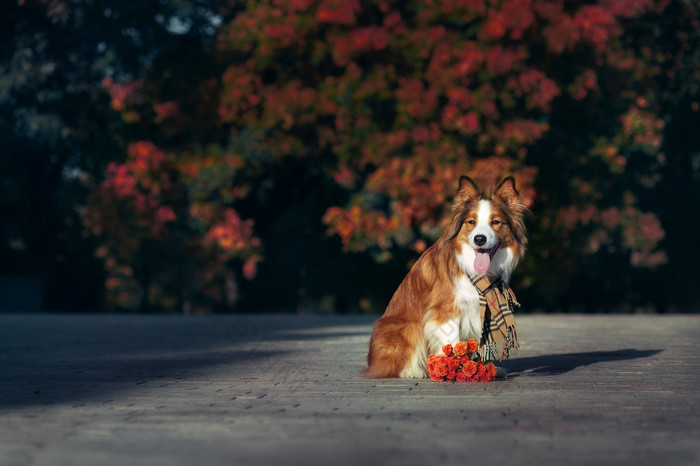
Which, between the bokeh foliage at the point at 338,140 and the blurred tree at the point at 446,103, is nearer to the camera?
the blurred tree at the point at 446,103

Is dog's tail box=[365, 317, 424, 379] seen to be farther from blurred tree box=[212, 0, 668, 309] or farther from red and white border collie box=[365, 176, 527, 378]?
blurred tree box=[212, 0, 668, 309]

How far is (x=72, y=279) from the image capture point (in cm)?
2833

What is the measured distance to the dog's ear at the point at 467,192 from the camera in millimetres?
9445

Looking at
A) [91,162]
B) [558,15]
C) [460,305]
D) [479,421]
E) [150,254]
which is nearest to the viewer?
[479,421]

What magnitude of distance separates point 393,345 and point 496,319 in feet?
3.11

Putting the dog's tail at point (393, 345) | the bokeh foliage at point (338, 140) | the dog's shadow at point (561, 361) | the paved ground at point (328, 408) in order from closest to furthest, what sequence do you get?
the paved ground at point (328, 408)
the dog's tail at point (393, 345)
the dog's shadow at point (561, 361)
the bokeh foliage at point (338, 140)

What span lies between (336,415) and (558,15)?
687 inches

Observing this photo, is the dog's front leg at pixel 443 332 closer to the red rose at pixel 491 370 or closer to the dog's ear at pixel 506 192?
the red rose at pixel 491 370

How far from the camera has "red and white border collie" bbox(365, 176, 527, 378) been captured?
366 inches

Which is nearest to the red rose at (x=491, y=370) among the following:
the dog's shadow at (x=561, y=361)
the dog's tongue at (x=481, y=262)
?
the dog's shadow at (x=561, y=361)

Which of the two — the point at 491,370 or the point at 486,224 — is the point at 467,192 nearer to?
the point at 486,224

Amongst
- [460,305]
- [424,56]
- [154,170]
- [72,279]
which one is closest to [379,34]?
[424,56]

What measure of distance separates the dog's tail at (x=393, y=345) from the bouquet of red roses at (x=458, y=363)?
0.23 meters

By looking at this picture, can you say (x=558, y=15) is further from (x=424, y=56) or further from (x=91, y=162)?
(x=91, y=162)
